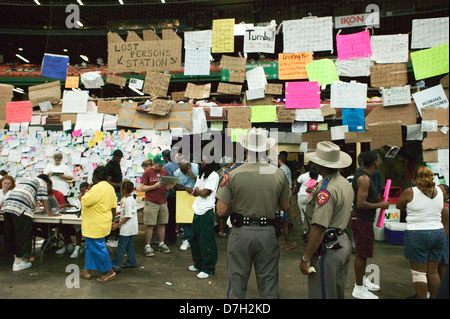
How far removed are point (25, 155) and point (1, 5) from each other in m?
21.5

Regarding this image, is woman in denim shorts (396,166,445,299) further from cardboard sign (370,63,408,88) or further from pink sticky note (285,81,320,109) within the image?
pink sticky note (285,81,320,109)

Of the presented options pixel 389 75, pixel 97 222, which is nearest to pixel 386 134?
pixel 389 75

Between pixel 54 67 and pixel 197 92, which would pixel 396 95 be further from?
pixel 54 67

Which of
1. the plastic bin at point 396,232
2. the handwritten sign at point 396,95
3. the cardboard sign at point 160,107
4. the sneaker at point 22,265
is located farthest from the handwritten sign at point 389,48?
the sneaker at point 22,265

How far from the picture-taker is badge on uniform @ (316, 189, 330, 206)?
2371mm

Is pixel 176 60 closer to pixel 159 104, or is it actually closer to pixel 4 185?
pixel 159 104

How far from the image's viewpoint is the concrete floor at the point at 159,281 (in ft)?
12.1

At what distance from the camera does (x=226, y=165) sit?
193 inches

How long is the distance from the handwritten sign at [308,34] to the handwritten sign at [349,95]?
583 millimetres

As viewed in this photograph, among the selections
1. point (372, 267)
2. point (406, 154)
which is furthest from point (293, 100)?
point (406, 154)

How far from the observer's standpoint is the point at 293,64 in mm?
4586

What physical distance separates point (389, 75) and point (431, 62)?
0.52 m

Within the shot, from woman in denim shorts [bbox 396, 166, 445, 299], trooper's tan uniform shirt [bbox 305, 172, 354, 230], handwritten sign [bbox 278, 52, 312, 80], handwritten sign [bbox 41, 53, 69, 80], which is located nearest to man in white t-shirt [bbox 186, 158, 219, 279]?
handwritten sign [bbox 278, 52, 312, 80]

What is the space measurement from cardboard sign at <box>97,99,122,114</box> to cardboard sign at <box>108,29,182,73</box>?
26.4 inches
